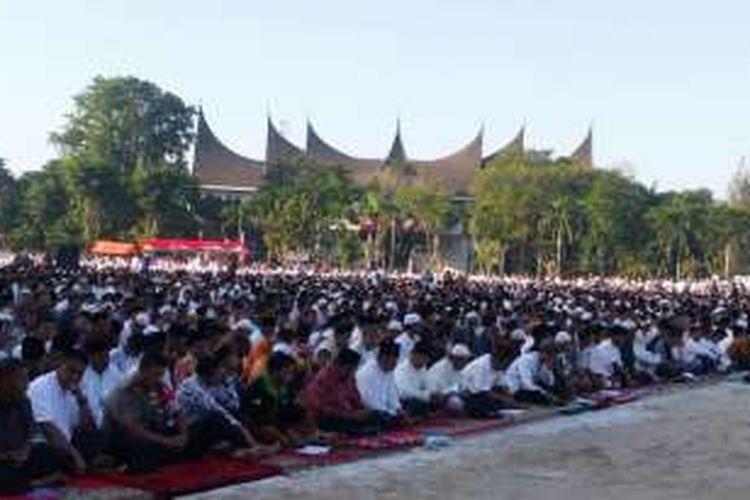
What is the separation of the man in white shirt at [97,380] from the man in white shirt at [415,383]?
11.1 feet

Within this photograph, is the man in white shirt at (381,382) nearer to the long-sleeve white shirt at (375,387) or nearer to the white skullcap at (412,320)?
the long-sleeve white shirt at (375,387)

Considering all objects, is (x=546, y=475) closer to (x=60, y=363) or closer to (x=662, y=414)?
(x=60, y=363)

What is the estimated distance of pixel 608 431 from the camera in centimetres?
1165

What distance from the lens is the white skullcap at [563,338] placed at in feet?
44.8

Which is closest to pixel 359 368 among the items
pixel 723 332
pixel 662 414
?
pixel 662 414

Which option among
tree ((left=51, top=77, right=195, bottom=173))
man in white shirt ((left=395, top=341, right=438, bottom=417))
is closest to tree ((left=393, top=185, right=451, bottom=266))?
tree ((left=51, top=77, right=195, bottom=173))

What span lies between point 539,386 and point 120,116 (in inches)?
2439

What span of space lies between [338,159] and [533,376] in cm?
5737

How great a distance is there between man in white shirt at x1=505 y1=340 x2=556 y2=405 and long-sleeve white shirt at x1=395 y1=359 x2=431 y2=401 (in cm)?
145

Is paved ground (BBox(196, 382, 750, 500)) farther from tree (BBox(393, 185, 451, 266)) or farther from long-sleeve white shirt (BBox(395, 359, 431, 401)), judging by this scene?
tree (BBox(393, 185, 451, 266))

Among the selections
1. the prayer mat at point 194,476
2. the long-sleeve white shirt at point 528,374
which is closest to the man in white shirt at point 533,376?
the long-sleeve white shirt at point 528,374

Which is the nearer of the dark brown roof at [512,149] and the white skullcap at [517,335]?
the white skullcap at [517,335]

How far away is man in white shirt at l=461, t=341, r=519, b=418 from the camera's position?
39.1ft

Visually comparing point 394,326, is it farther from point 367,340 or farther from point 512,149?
point 512,149
